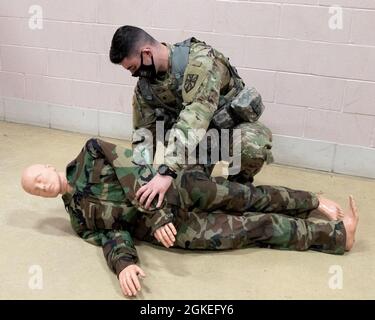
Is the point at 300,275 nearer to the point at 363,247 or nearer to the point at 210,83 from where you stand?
the point at 363,247

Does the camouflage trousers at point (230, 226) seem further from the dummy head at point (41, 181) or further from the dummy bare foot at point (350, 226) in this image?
the dummy head at point (41, 181)

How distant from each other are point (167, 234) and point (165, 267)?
0.58ft

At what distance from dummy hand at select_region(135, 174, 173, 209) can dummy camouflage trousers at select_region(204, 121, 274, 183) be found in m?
0.47

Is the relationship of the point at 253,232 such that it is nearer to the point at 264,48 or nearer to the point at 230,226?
the point at 230,226

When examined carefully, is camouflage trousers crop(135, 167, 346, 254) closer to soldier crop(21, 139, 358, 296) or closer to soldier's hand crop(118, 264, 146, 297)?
soldier crop(21, 139, 358, 296)

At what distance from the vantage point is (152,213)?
1571 millimetres

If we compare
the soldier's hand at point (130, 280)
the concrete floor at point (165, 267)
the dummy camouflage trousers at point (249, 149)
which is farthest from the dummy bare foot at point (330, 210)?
the soldier's hand at point (130, 280)

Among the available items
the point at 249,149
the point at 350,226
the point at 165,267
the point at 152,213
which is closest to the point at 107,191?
the point at 152,213

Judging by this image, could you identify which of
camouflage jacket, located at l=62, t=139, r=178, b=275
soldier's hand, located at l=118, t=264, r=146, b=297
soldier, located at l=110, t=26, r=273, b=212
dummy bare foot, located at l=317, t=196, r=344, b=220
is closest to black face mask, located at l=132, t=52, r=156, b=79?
soldier, located at l=110, t=26, r=273, b=212

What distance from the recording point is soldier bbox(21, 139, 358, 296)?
1617 mm

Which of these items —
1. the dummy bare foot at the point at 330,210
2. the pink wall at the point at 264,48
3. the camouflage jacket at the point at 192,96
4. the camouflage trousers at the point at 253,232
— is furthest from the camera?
the pink wall at the point at 264,48

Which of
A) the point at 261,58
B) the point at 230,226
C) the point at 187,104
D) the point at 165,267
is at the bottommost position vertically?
the point at 165,267

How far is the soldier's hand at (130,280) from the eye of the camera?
1.45m
